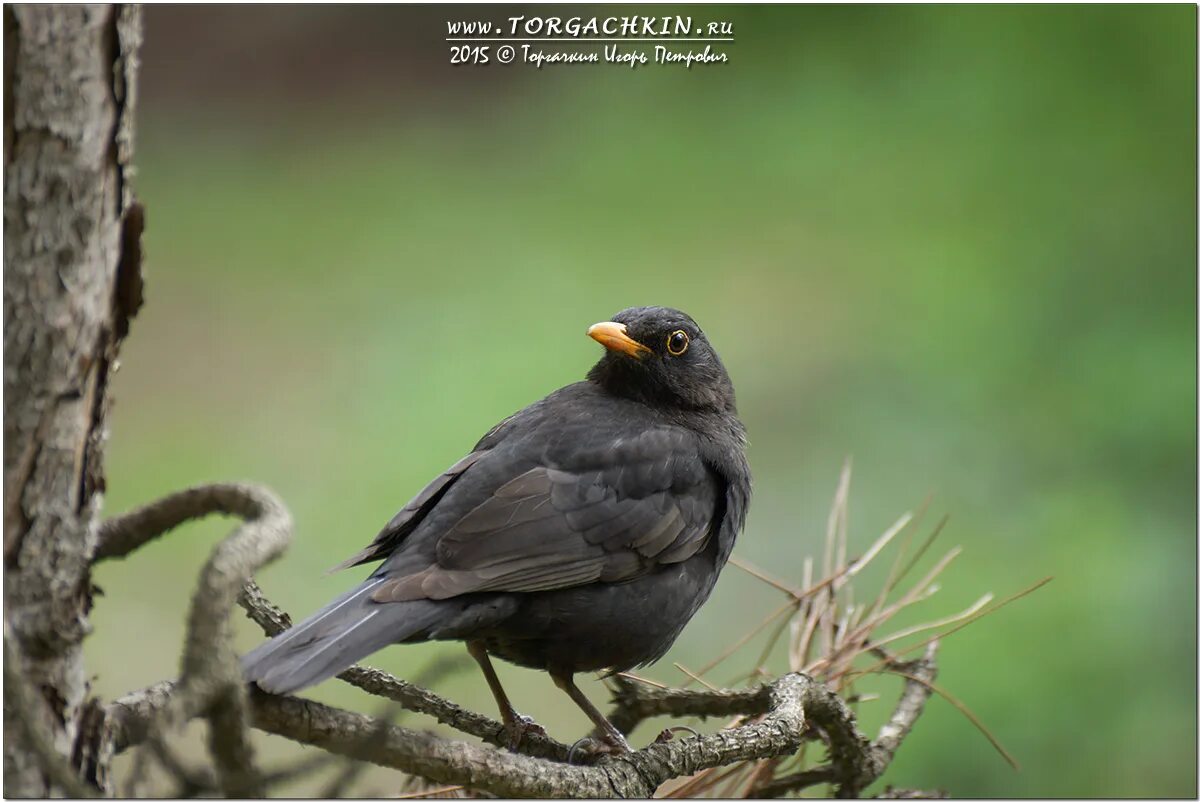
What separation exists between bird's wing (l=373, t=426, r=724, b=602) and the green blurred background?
2579 mm

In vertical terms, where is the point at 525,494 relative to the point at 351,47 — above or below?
below

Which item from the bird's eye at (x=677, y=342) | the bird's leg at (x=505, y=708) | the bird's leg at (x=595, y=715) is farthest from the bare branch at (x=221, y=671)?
the bird's eye at (x=677, y=342)

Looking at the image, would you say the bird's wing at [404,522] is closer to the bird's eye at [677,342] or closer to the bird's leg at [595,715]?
the bird's leg at [595,715]

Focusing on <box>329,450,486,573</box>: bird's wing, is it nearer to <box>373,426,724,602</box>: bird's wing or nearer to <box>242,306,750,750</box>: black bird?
<box>242,306,750,750</box>: black bird

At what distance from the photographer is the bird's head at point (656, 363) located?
3.99 m

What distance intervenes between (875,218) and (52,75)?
25.5 ft

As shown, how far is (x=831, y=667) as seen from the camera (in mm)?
3629

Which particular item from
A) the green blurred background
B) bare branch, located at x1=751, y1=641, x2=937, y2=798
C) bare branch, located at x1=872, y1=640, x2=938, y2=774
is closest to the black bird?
bare branch, located at x1=751, y1=641, x2=937, y2=798

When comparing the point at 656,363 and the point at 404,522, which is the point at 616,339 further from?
the point at 404,522

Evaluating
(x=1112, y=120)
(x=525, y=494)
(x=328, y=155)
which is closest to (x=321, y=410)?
(x=328, y=155)

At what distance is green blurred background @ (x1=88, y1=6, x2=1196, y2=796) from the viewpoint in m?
6.19

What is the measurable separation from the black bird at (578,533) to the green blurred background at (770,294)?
2.39 metres

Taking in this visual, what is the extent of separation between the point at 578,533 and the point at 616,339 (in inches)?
31.9

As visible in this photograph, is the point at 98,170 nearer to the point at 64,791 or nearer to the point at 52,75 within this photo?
the point at 52,75
